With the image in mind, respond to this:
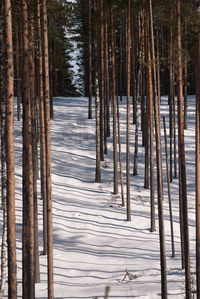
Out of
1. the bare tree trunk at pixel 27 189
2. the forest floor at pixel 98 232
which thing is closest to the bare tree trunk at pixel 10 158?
the bare tree trunk at pixel 27 189

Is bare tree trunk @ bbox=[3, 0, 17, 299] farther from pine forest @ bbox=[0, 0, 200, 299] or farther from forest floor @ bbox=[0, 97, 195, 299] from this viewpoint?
forest floor @ bbox=[0, 97, 195, 299]

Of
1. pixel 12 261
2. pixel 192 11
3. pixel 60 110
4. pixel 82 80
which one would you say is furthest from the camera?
pixel 82 80

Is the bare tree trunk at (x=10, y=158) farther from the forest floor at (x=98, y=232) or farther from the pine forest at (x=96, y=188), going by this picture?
the forest floor at (x=98, y=232)

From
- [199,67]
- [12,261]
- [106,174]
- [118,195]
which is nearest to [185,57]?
[199,67]

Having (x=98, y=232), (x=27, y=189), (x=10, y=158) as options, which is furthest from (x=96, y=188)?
(x=10, y=158)

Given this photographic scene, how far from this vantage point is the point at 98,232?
15.2 metres

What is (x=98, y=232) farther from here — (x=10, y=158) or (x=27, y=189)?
(x=10, y=158)

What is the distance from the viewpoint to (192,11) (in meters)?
8.55

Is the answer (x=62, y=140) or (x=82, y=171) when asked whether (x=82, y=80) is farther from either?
(x=82, y=171)

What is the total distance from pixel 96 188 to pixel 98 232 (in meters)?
4.31

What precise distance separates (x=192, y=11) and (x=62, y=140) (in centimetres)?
1720

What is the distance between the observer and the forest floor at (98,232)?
11.0 meters

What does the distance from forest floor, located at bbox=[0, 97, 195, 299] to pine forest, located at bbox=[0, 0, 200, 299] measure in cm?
4

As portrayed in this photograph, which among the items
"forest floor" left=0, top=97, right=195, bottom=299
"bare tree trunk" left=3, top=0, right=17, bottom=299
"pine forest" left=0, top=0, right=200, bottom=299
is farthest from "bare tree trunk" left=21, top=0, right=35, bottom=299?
"forest floor" left=0, top=97, right=195, bottom=299
